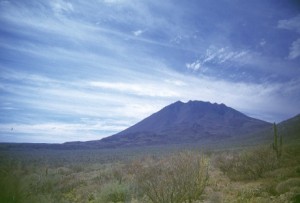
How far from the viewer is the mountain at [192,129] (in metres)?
119

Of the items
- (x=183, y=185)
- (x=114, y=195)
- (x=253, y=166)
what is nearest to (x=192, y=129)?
(x=253, y=166)

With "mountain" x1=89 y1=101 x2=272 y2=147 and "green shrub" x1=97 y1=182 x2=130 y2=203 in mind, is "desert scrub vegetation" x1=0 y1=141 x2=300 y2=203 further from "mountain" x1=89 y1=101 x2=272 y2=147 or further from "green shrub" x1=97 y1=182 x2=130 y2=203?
"mountain" x1=89 y1=101 x2=272 y2=147

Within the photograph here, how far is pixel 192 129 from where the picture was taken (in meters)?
146

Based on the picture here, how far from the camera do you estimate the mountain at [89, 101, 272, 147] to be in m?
119

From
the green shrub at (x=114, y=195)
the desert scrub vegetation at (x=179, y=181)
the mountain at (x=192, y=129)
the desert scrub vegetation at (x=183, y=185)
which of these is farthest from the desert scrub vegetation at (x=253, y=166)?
the mountain at (x=192, y=129)

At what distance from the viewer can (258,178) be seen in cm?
1970

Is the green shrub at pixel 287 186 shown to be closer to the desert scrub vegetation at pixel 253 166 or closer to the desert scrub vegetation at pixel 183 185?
the desert scrub vegetation at pixel 183 185

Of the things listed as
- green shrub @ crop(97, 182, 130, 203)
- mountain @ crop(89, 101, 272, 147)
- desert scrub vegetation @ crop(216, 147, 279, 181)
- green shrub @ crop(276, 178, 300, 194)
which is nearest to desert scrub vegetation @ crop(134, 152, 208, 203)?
green shrub @ crop(97, 182, 130, 203)

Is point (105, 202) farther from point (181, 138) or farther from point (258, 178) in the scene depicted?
point (181, 138)

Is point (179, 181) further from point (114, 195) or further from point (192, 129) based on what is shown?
point (192, 129)

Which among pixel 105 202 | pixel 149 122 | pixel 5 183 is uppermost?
pixel 149 122

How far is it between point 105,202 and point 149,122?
180 metres

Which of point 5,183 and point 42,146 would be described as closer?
point 5,183

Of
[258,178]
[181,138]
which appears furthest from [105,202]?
[181,138]
